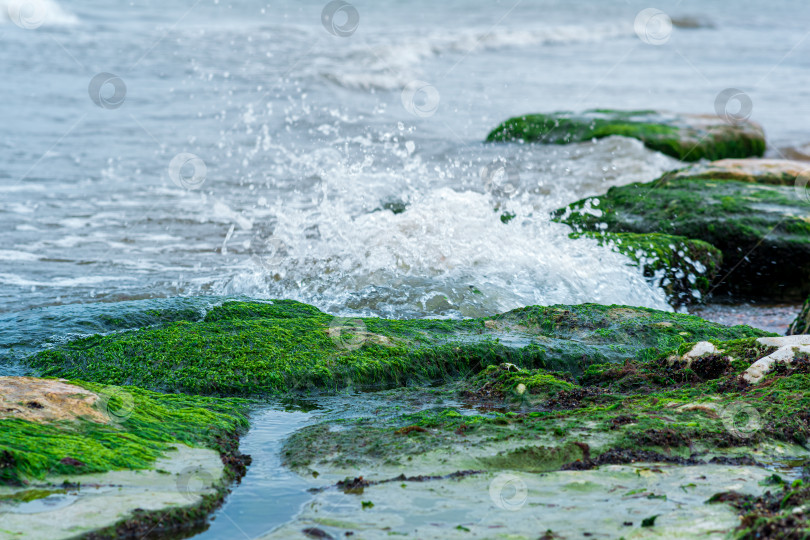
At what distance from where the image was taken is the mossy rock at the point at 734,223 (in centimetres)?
683

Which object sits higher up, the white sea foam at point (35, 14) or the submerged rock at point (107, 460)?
the white sea foam at point (35, 14)

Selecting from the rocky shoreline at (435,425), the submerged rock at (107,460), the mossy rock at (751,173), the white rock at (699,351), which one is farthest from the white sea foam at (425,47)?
the submerged rock at (107,460)

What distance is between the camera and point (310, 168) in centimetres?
1017

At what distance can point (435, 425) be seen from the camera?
3.04 m

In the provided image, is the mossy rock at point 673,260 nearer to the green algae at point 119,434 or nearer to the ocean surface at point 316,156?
the ocean surface at point 316,156

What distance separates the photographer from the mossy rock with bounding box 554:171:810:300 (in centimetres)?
683

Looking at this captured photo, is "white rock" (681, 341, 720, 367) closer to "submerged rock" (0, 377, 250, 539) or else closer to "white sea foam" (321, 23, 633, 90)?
"submerged rock" (0, 377, 250, 539)

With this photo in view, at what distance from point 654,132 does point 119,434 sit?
10080 mm

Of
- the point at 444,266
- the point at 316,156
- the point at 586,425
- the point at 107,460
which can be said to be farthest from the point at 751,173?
the point at 107,460

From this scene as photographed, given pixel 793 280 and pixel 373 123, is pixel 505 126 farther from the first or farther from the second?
pixel 793 280

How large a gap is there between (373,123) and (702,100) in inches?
306

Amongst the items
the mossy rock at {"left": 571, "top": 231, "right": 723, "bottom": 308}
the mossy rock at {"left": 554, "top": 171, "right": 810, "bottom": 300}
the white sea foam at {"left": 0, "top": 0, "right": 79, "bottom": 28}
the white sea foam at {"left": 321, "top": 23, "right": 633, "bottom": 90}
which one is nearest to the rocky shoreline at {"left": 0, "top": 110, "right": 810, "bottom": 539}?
the mossy rock at {"left": 571, "top": 231, "right": 723, "bottom": 308}

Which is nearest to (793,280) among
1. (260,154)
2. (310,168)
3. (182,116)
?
(310,168)

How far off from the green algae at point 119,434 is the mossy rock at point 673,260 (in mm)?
3987
